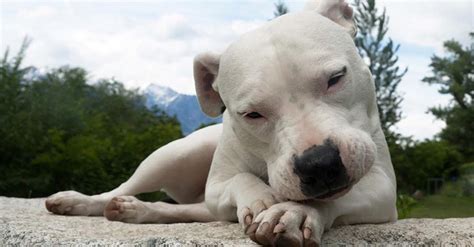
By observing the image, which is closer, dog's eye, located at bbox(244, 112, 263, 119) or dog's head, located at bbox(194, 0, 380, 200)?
dog's head, located at bbox(194, 0, 380, 200)

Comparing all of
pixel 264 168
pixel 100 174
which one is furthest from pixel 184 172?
pixel 100 174

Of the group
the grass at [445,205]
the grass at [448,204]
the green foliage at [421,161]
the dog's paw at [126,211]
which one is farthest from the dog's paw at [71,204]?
the green foliage at [421,161]

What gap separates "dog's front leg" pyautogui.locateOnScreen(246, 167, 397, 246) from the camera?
2039mm

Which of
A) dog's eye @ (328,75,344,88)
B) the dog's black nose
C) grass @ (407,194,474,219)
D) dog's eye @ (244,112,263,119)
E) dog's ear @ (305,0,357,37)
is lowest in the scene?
grass @ (407,194,474,219)

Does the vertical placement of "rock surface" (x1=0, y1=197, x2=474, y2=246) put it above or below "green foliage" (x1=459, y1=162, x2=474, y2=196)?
below

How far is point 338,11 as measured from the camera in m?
3.07

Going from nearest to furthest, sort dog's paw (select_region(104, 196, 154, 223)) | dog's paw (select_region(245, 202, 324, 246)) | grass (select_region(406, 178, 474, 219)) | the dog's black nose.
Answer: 1. dog's paw (select_region(245, 202, 324, 246))
2. the dog's black nose
3. dog's paw (select_region(104, 196, 154, 223))
4. grass (select_region(406, 178, 474, 219))

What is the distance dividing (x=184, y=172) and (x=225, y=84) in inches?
56.0

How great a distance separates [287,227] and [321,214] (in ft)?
1.09

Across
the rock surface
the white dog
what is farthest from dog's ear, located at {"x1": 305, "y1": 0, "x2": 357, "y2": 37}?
the rock surface

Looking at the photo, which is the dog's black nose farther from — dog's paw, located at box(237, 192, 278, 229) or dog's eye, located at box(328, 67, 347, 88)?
dog's eye, located at box(328, 67, 347, 88)

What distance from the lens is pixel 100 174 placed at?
1123 cm

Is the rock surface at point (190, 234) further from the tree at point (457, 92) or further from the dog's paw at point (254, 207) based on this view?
the tree at point (457, 92)

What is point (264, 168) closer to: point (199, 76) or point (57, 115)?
point (199, 76)
